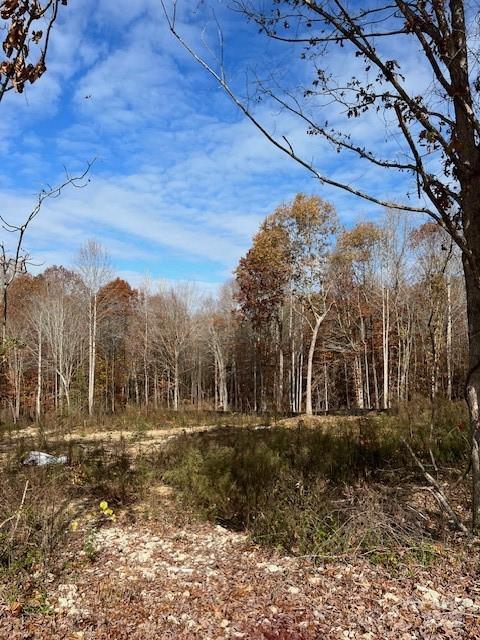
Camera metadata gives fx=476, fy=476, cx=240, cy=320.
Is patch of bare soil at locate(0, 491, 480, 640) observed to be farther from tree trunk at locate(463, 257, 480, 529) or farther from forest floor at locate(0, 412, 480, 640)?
tree trunk at locate(463, 257, 480, 529)

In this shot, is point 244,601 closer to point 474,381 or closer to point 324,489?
point 324,489

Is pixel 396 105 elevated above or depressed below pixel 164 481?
above

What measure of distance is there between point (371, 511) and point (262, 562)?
100 cm

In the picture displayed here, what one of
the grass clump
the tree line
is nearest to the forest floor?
the grass clump

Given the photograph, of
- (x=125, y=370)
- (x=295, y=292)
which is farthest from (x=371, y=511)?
(x=125, y=370)

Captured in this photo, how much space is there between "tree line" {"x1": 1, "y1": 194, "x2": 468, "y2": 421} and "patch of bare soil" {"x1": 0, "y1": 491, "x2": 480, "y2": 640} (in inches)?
516

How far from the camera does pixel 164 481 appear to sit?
Result: 21.9 feet

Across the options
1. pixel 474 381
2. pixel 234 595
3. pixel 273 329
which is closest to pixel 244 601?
pixel 234 595

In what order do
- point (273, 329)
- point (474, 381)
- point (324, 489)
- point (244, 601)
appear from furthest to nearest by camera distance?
1. point (273, 329)
2. point (324, 489)
3. point (474, 381)
4. point (244, 601)

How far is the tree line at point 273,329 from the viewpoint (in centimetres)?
2128

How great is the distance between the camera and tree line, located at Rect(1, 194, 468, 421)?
21.3 metres

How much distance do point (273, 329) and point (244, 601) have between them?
1006 inches

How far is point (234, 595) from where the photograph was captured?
340cm

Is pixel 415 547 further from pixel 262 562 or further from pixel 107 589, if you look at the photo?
pixel 107 589
